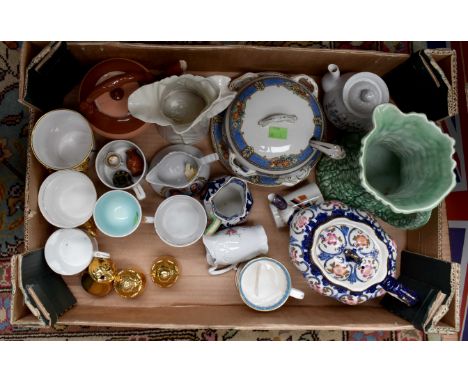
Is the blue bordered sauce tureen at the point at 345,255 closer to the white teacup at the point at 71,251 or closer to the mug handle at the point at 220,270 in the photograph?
the mug handle at the point at 220,270

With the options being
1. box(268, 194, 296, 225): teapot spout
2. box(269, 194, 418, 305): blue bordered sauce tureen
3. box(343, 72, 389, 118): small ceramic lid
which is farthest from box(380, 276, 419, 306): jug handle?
box(343, 72, 389, 118): small ceramic lid

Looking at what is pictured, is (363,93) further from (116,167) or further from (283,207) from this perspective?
(116,167)

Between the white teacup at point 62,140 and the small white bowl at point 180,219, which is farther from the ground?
the white teacup at point 62,140

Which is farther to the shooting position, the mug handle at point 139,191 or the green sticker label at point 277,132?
the mug handle at point 139,191

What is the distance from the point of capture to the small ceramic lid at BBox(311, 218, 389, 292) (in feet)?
2.56

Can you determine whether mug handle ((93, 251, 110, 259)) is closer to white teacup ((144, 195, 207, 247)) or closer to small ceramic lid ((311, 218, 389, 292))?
white teacup ((144, 195, 207, 247))

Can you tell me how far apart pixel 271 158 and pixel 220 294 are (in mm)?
354

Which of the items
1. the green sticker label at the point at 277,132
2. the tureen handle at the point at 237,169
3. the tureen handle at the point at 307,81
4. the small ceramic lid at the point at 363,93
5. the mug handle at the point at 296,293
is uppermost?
the tureen handle at the point at 307,81

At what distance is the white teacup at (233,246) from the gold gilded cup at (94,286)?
24 cm

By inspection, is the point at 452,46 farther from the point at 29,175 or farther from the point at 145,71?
the point at 29,175

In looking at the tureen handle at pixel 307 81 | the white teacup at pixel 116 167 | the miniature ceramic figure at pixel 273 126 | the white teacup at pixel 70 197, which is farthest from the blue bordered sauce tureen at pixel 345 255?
the white teacup at pixel 70 197

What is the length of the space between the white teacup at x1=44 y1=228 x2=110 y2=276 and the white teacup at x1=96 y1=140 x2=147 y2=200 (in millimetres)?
136

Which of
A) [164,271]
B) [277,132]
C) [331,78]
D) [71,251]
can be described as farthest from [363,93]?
[71,251]

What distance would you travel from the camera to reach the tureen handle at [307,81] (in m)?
0.82
